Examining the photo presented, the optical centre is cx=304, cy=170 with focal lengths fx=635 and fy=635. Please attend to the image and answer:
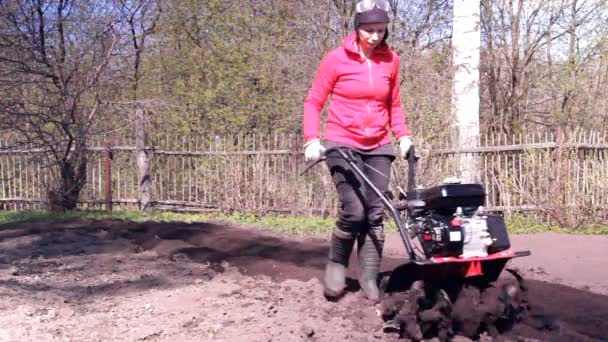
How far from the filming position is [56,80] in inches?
460

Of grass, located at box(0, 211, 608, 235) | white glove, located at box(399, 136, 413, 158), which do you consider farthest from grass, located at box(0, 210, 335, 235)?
white glove, located at box(399, 136, 413, 158)

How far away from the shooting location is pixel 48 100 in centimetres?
1180

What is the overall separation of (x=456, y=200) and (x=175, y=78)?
15.0m

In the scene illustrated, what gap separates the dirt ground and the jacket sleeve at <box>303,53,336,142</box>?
1216mm

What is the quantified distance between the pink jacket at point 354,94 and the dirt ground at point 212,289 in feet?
3.90

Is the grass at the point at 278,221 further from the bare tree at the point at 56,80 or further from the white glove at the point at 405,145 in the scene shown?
the white glove at the point at 405,145

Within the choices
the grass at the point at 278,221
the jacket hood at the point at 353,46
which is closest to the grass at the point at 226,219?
the grass at the point at 278,221

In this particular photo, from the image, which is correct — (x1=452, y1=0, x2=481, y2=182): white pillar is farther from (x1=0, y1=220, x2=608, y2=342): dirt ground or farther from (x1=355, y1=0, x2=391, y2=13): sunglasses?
(x1=355, y1=0, x2=391, y2=13): sunglasses

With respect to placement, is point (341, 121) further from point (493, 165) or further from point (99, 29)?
point (99, 29)

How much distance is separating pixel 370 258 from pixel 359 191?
1.68ft

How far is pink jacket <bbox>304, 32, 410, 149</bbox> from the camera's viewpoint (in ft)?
14.8

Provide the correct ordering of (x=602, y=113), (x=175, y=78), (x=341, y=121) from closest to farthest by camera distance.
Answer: (x=341, y=121), (x=602, y=113), (x=175, y=78)

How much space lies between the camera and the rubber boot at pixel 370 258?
183 inches

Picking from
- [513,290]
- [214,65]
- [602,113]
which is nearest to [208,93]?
[214,65]
